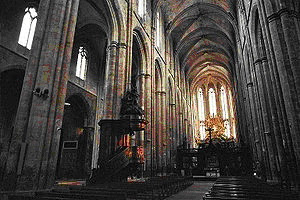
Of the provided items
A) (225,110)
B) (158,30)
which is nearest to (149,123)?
(158,30)

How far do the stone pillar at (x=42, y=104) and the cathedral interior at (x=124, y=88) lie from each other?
3 cm

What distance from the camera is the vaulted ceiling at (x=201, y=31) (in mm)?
22625

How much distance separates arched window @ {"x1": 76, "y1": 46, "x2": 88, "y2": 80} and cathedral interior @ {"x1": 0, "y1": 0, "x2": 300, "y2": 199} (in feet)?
0.30

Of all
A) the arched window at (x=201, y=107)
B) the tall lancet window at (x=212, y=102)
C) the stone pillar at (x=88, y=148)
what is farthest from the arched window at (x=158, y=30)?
the tall lancet window at (x=212, y=102)

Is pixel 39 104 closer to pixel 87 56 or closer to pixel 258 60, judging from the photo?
pixel 258 60

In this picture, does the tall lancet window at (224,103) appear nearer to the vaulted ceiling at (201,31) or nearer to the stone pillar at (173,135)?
the vaulted ceiling at (201,31)

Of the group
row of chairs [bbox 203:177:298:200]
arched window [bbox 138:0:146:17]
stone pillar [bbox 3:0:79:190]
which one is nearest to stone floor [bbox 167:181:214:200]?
row of chairs [bbox 203:177:298:200]

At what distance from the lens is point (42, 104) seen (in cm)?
666

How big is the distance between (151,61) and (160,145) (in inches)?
276

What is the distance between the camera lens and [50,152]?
6.61 m

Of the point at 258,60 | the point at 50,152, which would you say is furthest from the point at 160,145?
the point at 50,152

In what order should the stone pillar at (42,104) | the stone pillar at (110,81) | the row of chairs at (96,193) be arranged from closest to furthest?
the row of chairs at (96,193), the stone pillar at (42,104), the stone pillar at (110,81)

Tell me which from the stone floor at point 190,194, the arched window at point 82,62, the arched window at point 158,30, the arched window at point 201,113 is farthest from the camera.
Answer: the arched window at point 201,113

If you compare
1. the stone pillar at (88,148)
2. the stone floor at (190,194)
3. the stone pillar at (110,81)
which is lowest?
the stone floor at (190,194)
